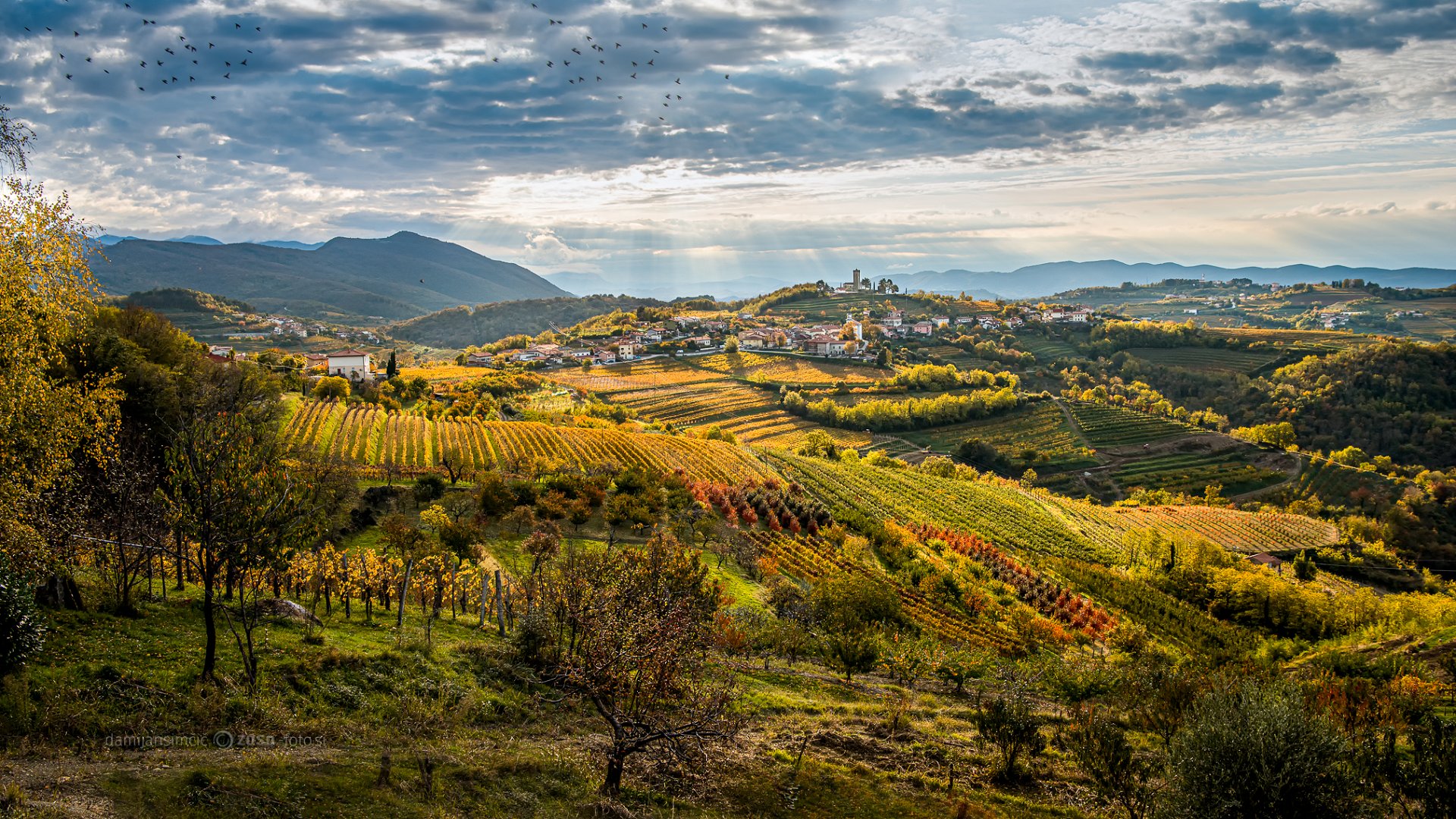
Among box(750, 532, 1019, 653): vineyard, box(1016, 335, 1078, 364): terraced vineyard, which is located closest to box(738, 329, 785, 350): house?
box(1016, 335, 1078, 364): terraced vineyard

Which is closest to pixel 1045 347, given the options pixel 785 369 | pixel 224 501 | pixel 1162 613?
pixel 785 369

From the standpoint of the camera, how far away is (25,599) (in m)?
12.0

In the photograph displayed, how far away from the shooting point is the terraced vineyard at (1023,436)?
10150 cm

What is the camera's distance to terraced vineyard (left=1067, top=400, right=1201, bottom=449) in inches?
4245

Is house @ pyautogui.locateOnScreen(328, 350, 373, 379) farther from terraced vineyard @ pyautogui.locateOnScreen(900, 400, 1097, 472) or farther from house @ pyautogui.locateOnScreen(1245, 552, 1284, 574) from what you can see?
house @ pyautogui.locateOnScreen(1245, 552, 1284, 574)

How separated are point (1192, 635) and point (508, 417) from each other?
6982cm

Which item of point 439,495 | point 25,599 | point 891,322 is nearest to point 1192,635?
point 439,495

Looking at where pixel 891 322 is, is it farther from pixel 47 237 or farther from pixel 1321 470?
pixel 47 237

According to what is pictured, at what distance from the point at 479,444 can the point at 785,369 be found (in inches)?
3507

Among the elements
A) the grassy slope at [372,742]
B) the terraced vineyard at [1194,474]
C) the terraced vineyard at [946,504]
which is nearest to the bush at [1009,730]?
the grassy slope at [372,742]

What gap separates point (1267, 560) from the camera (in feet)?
206

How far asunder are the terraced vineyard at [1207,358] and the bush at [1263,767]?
531ft

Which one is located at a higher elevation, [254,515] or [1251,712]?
[254,515]

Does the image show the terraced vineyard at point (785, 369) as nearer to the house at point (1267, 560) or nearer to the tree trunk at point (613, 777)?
the house at point (1267, 560)
